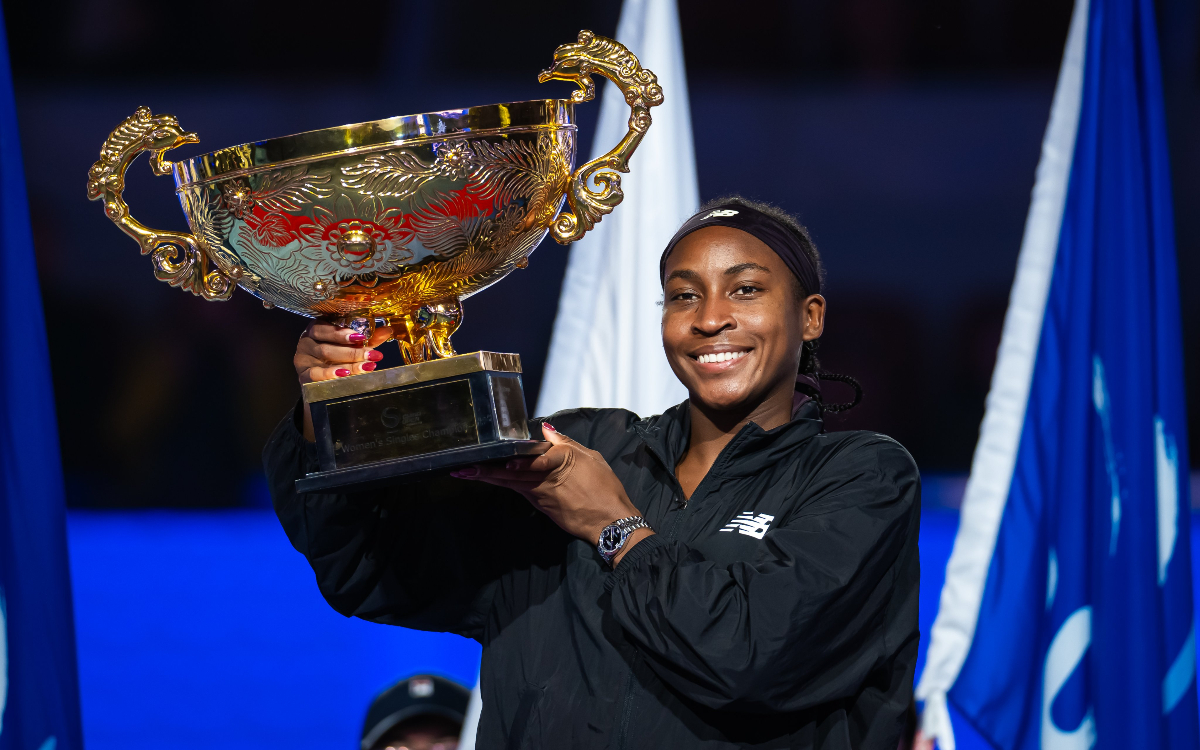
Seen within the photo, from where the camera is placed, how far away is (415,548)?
1.19 meters

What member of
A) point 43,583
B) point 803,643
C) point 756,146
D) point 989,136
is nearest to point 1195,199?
point 989,136

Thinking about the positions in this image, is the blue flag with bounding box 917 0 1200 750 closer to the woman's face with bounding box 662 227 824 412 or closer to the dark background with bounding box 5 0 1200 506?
the woman's face with bounding box 662 227 824 412

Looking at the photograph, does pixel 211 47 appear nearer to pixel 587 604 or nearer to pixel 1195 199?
pixel 587 604

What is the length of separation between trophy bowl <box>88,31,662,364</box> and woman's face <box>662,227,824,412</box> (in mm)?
127

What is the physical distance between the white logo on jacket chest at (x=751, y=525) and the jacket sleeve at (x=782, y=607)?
0.08ft

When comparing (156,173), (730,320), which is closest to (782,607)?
(730,320)

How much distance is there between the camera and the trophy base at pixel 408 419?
100 centimetres

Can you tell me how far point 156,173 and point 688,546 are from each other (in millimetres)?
675

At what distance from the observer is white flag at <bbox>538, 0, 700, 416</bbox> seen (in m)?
A: 2.07

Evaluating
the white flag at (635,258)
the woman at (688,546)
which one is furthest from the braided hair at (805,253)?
the white flag at (635,258)

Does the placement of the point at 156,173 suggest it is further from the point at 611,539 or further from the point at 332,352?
the point at 611,539

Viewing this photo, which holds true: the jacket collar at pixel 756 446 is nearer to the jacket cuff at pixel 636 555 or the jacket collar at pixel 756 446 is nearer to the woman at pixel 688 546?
the woman at pixel 688 546

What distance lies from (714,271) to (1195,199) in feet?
9.14

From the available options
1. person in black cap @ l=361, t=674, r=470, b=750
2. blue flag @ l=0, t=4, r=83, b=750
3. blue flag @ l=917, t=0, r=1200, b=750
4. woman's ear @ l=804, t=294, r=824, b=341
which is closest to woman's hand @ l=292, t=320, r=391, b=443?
woman's ear @ l=804, t=294, r=824, b=341
